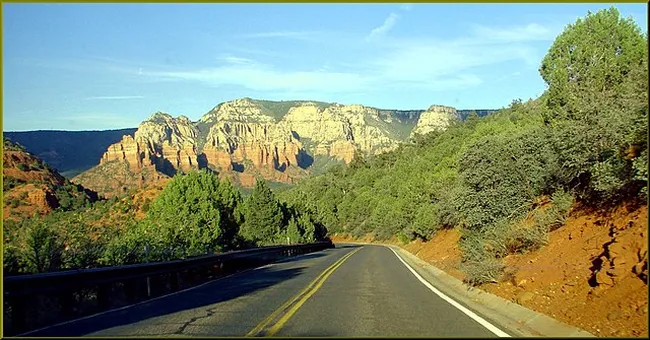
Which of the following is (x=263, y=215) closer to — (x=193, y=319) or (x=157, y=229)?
(x=157, y=229)

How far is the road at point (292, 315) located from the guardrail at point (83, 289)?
0.76 m

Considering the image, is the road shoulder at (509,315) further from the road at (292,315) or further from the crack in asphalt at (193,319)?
the crack in asphalt at (193,319)

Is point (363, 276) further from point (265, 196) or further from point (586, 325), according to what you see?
point (265, 196)

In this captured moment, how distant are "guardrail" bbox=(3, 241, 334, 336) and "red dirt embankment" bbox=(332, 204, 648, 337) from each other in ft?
31.2

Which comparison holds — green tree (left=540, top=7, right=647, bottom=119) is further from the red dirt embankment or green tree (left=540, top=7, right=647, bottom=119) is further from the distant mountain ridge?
the distant mountain ridge

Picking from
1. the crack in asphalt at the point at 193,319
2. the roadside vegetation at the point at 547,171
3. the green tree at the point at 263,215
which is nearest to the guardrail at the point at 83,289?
the roadside vegetation at the point at 547,171

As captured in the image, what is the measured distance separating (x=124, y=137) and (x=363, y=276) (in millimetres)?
150139

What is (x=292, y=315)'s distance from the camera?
1329cm

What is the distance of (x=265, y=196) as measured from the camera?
3174 inches

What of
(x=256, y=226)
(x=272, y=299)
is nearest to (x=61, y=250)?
(x=272, y=299)

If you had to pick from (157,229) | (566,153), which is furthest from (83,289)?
(157,229)

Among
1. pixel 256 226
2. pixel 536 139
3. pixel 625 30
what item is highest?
pixel 625 30

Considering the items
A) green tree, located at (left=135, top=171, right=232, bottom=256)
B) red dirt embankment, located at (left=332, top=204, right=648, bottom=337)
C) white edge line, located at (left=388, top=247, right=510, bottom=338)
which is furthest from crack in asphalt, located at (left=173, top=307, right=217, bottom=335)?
green tree, located at (left=135, top=171, right=232, bottom=256)

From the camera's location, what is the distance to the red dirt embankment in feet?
34.7
